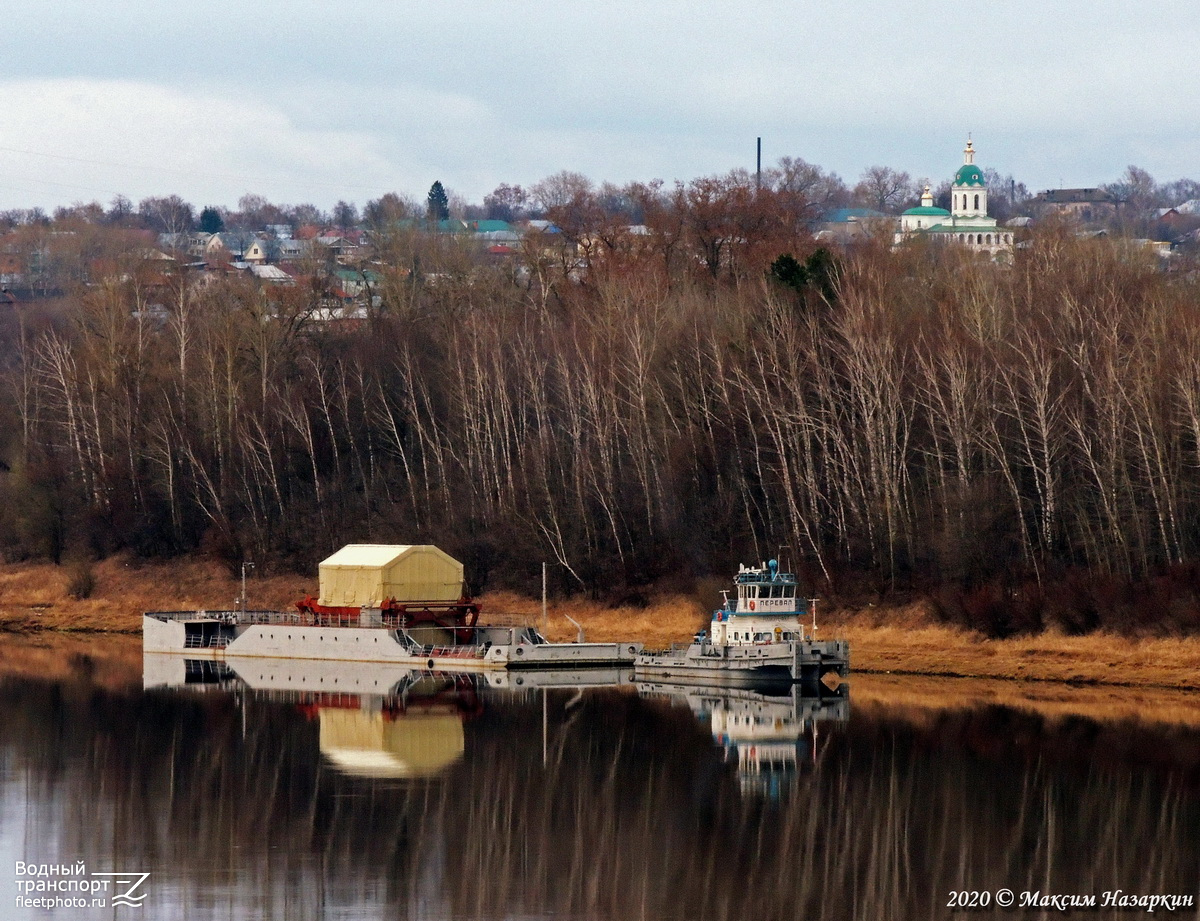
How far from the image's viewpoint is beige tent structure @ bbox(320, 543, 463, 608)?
245 ft

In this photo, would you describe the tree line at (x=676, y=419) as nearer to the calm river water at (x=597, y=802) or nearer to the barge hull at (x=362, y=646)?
the barge hull at (x=362, y=646)

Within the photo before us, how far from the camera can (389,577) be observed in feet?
244

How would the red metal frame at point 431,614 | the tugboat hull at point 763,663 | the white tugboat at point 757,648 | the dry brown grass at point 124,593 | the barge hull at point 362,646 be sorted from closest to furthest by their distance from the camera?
the tugboat hull at point 763,663
the white tugboat at point 757,648
the barge hull at point 362,646
the red metal frame at point 431,614
the dry brown grass at point 124,593

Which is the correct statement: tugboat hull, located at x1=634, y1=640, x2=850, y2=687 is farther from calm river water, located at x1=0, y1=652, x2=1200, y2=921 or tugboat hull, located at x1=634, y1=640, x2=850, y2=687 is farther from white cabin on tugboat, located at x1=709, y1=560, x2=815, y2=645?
calm river water, located at x1=0, y1=652, x2=1200, y2=921

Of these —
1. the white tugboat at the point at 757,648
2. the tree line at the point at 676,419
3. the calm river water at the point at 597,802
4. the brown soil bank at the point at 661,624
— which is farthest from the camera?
the tree line at the point at 676,419

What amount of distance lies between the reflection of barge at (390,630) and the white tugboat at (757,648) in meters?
4.64

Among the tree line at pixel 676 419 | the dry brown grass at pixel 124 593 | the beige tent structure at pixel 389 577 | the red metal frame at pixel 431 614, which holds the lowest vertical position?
the dry brown grass at pixel 124 593

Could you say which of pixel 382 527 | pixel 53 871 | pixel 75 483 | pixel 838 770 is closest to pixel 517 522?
pixel 382 527


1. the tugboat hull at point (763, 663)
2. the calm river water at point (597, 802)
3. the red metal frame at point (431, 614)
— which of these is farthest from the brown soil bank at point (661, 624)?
the red metal frame at point (431, 614)

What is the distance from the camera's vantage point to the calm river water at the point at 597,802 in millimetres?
36594

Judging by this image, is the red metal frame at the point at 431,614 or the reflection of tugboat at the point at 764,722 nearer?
the reflection of tugboat at the point at 764,722

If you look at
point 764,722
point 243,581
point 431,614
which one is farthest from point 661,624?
point 243,581

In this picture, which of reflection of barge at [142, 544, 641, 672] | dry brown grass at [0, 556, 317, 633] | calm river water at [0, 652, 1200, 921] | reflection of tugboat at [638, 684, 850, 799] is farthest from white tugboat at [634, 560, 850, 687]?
dry brown grass at [0, 556, 317, 633]

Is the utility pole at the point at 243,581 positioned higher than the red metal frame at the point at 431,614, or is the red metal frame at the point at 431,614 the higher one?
the red metal frame at the point at 431,614
